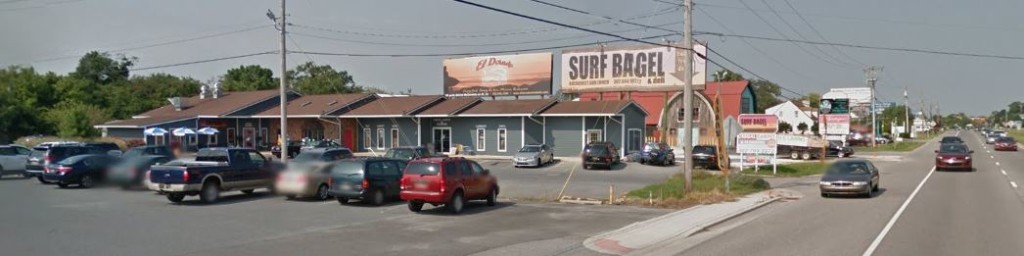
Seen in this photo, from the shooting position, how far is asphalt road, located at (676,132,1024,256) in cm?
1320

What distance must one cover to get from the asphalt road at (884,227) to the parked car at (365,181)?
9128mm

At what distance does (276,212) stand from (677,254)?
10.8 m

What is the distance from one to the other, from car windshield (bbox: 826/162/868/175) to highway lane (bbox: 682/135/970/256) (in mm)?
1016

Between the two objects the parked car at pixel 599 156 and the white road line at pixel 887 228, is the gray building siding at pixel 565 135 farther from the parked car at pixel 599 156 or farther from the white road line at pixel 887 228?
the white road line at pixel 887 228

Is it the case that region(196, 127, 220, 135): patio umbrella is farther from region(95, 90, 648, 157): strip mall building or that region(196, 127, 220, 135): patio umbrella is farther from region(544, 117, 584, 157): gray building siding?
region(544, 117, 584, 157): gray building siding

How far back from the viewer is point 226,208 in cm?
2030

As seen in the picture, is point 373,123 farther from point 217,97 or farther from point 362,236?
point 362,236

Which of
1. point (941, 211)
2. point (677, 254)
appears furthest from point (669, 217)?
point (941, 211)

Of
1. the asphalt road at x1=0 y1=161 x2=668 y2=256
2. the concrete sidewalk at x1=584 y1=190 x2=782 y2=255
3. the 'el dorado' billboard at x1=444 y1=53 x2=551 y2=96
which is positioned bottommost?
the concrete sidewalk at x1=584 y1=190 x2=782 y2=255

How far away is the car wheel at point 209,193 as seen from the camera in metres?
21.6

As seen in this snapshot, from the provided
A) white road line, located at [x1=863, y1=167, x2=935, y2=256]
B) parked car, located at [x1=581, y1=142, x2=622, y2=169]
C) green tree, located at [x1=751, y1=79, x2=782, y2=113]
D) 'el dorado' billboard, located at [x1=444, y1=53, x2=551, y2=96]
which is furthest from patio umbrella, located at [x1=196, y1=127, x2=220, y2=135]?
green tree, located at [x1=751, y1=79, x2=782, y2=113]

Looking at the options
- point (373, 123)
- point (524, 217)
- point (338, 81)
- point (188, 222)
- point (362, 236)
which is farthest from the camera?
point (338, 81)

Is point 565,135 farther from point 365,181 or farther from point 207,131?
point 365,181

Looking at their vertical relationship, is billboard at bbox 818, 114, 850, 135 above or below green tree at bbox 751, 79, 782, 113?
below
